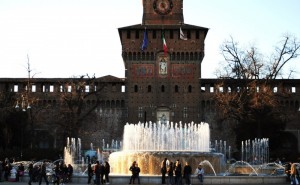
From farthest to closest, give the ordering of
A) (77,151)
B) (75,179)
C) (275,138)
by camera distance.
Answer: (77,151) → (275,138) → (75,179)

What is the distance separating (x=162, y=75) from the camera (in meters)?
50.2

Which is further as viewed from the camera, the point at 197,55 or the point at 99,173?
the point at 197,55

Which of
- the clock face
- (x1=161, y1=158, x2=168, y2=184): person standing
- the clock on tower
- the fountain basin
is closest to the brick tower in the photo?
the clock on tower

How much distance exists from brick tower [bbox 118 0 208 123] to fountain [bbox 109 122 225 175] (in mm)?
24277

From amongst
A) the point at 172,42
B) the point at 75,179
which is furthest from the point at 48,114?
the point at 75,179

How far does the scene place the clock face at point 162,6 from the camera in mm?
52656

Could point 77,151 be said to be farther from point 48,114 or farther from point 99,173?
point 99,173

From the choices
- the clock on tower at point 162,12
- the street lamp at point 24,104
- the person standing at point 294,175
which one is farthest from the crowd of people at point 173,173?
the clock on tower at point 162,12

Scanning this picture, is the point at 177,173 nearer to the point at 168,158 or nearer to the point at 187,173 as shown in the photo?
the point at 187,173

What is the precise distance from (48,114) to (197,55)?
14.8m

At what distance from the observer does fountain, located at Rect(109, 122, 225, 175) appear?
20203 mm

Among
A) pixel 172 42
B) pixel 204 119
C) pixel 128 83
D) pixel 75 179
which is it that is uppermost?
pixel 172 42

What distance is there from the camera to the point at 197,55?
165ft

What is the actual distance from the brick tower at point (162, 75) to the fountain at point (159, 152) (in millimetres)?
24277
